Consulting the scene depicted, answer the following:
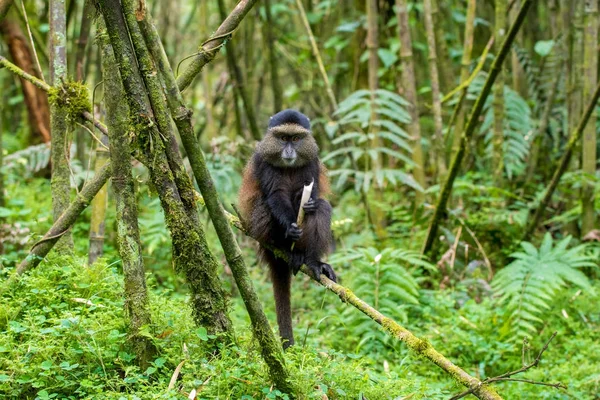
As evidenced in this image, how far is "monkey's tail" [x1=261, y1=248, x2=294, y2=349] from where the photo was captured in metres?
5.10

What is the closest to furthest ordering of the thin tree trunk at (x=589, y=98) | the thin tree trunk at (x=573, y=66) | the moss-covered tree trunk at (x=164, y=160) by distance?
the moss-covered tree trunk at (x=164, y=160)
the thin tree trunk at (x=589, y=98)
the thin tree trunk at (x=573, y=66)

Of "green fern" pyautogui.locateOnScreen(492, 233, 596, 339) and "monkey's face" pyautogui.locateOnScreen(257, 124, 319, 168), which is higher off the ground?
"monkey's face" pyautogui.locateOnScreen(257, 124, 319, 168)

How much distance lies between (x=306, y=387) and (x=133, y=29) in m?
2.01

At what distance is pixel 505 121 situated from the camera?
867cm

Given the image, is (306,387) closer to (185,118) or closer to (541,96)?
(185,118)

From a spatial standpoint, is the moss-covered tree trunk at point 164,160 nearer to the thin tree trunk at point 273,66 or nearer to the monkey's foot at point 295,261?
the monkey's foot at point 295,261

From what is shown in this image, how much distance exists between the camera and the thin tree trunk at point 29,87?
9.25 meters

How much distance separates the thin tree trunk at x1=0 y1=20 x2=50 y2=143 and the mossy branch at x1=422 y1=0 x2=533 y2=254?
207 inches

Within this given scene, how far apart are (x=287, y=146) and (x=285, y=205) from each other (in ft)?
1.58

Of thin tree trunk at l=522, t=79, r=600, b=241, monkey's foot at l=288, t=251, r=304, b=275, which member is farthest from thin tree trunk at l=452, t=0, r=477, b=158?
monkey's foot at l=288, t=251, r=304, b=275

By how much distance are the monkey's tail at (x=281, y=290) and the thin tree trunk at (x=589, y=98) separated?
3.64 meters

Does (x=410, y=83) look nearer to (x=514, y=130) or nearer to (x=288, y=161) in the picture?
(x=514, y=130)

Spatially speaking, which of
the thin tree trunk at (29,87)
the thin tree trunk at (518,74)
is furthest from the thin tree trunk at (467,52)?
the thin tree trunk at (29,87)

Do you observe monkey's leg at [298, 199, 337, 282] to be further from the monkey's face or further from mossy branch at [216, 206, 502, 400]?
mossy branch at [216, 206, 502, 400]
